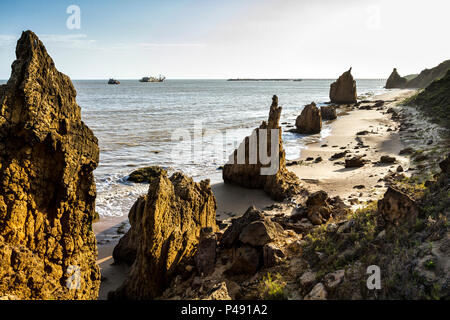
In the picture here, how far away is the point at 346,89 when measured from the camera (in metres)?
67.2

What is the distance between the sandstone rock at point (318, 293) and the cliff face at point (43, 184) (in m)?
4.26

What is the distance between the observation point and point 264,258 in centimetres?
721

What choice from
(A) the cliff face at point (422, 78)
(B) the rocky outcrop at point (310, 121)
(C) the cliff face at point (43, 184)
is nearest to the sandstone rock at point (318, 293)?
(C) the cliff face at point (43, 184)

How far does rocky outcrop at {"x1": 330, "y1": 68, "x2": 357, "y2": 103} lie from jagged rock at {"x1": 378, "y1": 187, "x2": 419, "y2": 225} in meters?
66.4

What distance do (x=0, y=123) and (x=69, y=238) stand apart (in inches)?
91.5

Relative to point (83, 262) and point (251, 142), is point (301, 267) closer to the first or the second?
point (83, 262)

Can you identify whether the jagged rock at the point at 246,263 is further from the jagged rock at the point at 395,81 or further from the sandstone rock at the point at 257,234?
the jagged rock at the point at 395,81

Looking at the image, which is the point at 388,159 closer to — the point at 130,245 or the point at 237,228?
the point at 237,228

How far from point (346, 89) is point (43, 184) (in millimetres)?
70710

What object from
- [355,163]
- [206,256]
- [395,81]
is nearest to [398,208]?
[206,256]

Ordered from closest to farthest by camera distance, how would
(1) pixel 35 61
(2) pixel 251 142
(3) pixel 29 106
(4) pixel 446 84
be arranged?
(3) pixel 29 106 < (1) pixel 35 61 < (2) pixel 251 142 < (4) pixel 446 84

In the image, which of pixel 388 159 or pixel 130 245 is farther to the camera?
pixel 388 159

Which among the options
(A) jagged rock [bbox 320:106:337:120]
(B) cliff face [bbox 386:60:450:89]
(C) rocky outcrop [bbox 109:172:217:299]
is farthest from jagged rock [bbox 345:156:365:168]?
(B) cliff face [bbox 386:60:450:89]

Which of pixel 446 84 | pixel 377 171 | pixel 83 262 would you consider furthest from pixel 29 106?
pixel 446 84
